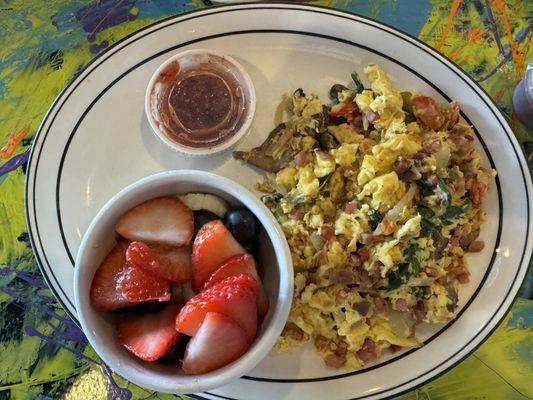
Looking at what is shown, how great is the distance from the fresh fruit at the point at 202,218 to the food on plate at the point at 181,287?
12 millimetres

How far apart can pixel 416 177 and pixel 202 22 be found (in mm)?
937

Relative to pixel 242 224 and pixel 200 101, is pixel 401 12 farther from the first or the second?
pixel 242 224

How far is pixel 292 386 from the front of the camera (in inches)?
69.1

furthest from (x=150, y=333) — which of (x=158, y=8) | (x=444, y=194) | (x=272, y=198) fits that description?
(x=158, y=8)

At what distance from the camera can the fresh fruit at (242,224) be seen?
1.49 metres

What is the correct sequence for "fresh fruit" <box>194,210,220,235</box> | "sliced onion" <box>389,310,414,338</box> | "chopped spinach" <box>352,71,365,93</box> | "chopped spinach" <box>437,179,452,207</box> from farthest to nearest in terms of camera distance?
1. "chopped spinach" <box>352,71,365,93</box>
2. "sliced onion" <box>389,310,414,338</box>
3. "chopped spinach" <box>437,179,452,207</box>
4. "fresh fruit" <box>194,210,220,235</box>

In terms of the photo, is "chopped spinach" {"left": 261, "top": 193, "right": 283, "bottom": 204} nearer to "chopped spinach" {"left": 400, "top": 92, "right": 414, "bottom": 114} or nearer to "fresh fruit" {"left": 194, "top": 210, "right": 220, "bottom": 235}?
"fresh fruit" {"left": 194, "top": 210, "right": 220, "bottom": 235}

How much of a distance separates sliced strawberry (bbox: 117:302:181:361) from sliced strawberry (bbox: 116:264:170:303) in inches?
2.4

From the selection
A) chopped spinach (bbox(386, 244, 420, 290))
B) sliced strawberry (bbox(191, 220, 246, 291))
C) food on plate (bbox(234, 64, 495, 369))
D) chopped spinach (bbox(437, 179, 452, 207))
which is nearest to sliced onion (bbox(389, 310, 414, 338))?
food on plate (bbox(234, 64, 495, 369))

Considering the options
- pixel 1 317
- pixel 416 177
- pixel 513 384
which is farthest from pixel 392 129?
pixel 1 317

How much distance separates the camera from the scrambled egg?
1.65 m

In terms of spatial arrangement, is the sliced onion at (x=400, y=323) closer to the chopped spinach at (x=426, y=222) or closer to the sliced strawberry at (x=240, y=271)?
the chopped spinach at (x=426, y=222)

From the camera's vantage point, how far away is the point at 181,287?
1469 millimetres

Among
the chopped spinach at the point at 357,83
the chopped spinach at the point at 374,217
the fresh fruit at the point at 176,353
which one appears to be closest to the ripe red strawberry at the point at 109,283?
the fresh fruit at the point at 176,353
